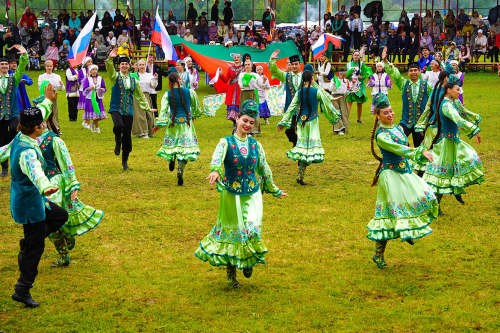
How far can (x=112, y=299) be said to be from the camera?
20.3ft

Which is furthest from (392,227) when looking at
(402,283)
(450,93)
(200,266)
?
(450,93)

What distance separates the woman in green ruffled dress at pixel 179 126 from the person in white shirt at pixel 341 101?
658 cm

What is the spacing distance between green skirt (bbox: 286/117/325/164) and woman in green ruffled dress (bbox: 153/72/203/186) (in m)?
1.96

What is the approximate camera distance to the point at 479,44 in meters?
29.7

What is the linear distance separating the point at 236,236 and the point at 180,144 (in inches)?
213

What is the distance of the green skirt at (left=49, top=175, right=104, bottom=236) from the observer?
6934 millimetres

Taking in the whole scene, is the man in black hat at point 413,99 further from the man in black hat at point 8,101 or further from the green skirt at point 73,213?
the man in black hat at point 8,101

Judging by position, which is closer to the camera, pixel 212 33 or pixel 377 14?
pixel 377 14

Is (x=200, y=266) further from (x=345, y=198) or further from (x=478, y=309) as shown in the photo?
(x=345, y=198)

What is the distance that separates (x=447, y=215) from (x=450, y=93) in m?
1.91

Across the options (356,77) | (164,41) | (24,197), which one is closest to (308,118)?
(24,197)

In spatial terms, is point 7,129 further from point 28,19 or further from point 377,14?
point 377,14

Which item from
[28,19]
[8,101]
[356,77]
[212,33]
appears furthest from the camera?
[28,19]

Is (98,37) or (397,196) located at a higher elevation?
(98,37)
